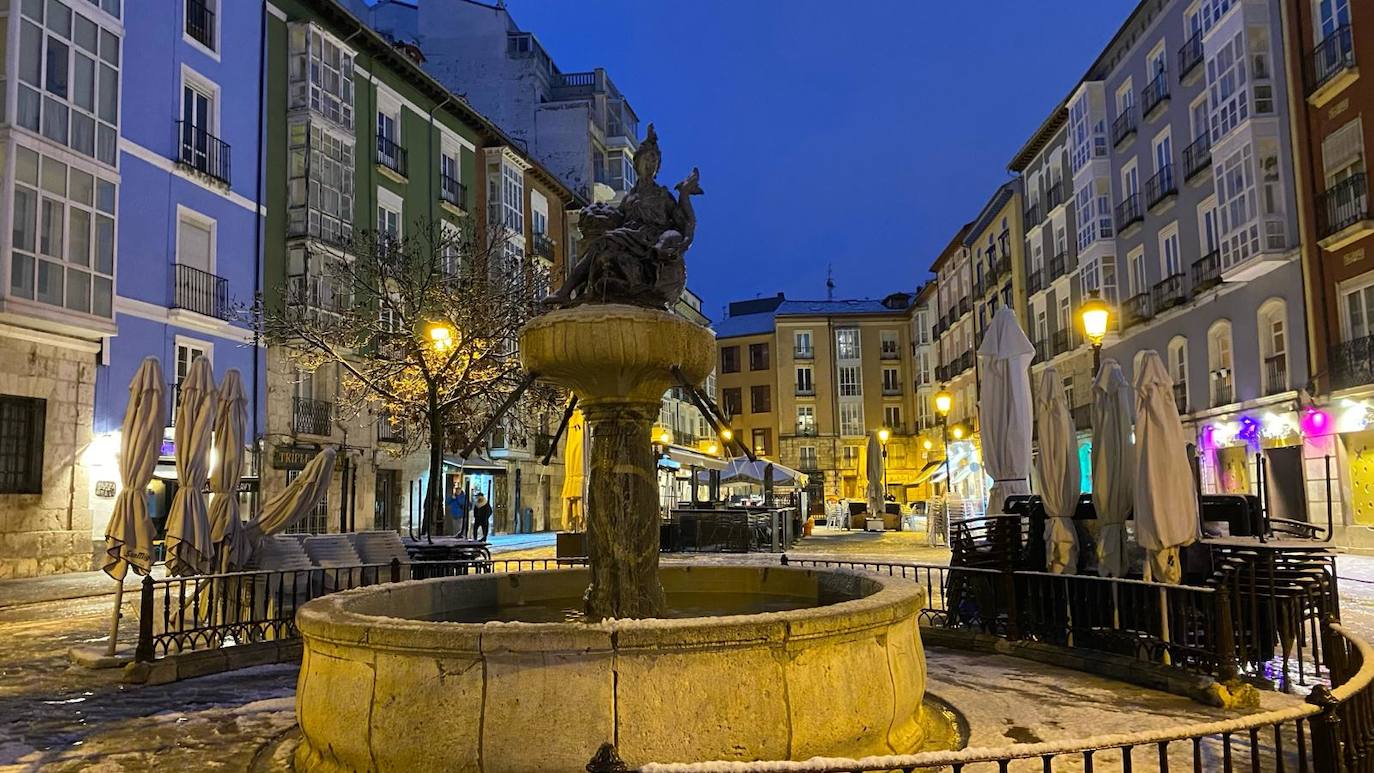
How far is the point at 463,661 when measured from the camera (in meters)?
4.61

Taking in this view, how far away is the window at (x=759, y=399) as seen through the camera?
69062 mm

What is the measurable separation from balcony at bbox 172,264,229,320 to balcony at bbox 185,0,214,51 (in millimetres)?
5840

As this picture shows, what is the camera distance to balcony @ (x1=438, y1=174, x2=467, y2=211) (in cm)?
3430

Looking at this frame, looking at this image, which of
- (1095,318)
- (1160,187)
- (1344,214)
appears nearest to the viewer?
(1095,318)

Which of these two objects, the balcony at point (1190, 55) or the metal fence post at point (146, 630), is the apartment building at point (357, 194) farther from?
the balcony at point (1190, 55)

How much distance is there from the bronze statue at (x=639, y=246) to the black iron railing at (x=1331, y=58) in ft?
67.8

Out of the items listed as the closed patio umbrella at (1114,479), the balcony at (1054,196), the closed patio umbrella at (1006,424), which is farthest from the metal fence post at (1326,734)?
the balcony at (1054,196)

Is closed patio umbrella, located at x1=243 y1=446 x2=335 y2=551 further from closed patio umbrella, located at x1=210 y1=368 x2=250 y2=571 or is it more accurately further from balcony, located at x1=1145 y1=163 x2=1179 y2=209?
balcony, located at x1=1145 y1=163 x2=1179 y2=209

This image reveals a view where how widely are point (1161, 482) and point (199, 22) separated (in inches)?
994

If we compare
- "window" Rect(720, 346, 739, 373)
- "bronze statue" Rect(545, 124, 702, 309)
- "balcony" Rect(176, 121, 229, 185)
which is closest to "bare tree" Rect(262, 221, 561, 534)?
"balcony" Rect(176, 121, 229, 185)

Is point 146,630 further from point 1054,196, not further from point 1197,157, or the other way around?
point 1054,196

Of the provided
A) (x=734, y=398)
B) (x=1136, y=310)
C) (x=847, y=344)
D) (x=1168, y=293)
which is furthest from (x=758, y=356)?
(x=1168, y=293)

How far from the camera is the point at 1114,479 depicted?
8.73 meters

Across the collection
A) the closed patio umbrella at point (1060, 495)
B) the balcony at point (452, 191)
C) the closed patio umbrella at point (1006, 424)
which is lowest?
the closed patio umbrella at point (1060, 495)
